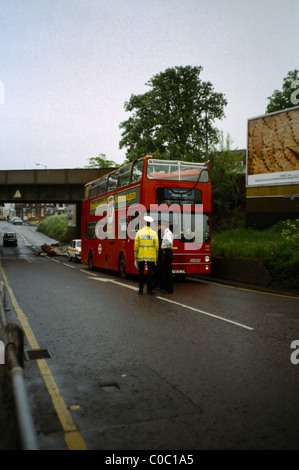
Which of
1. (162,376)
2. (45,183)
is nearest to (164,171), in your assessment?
(162,376)

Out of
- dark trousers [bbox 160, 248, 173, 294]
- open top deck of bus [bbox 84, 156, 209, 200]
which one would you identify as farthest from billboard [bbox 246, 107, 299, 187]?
dark trousers [bbox 160, 248, 173, 294]

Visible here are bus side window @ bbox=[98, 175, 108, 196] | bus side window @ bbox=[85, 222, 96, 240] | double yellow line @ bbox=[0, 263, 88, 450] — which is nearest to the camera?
double yellow line @ bbox=[0, 263, 88, 450]

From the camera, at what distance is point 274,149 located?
879 inches

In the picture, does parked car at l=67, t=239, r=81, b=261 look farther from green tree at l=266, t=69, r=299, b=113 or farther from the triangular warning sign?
green tree at l=266, t=69, r=299, b=113

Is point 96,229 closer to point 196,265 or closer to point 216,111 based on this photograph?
point 196,265

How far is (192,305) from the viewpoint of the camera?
10.7 meters

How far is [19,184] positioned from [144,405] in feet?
125

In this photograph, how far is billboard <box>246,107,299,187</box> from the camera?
2128cm

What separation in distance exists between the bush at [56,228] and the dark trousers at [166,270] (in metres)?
57.3

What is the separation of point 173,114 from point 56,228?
41620 mm

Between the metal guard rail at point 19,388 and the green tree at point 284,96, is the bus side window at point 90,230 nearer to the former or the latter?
the metal guard rail at point 19,388

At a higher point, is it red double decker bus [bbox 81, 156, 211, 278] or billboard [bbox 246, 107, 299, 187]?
billboard [bbox 246, 107, 299, 187]

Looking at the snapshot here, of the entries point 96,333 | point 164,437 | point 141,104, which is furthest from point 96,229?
point 141,104

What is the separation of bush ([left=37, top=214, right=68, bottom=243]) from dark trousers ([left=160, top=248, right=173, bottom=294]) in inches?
2257
